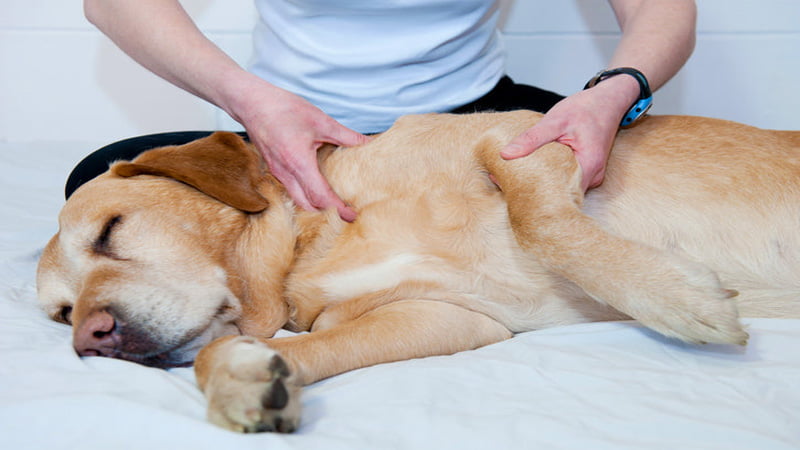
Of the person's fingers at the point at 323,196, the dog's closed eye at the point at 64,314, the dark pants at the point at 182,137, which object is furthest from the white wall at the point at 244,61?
the dog's closed eye at the point at 64,314

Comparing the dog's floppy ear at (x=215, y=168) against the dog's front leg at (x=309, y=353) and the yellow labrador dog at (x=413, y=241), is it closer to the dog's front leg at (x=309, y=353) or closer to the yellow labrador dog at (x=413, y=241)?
the yellow labrador dog at (x=413, y=241)

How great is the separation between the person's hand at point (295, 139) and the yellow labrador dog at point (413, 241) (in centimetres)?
5

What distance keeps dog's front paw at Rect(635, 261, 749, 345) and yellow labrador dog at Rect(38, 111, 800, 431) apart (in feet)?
0.23

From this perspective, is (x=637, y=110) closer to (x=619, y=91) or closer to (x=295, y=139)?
(x=619, y=91)

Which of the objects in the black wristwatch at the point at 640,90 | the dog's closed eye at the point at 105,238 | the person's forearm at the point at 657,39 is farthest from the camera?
the person's forearm at the point at 657,39

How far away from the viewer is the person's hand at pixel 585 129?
1.73m

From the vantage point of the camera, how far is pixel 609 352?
146cm

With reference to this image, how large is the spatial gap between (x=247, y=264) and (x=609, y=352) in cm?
108

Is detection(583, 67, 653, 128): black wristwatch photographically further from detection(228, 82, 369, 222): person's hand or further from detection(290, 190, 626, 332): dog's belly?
detection(228, 82, 369, 222): person's hand

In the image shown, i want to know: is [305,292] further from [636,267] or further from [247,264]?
[636,267]

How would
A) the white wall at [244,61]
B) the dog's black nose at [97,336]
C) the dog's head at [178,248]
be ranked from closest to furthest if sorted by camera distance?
the dog's black nose at [97,336] < the dog's head at [178,248] < the white wall at [244,61]

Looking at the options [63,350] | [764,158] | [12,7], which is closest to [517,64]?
[764,158]

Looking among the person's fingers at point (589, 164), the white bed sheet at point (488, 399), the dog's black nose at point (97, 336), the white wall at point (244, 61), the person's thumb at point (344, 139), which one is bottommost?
the white wall at point (244, 61)

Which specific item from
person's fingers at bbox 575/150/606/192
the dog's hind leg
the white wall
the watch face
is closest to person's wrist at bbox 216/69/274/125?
the dog's hind leg
